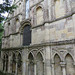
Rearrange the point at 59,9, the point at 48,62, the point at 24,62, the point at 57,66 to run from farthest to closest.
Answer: the point at 24,62, the point at 59,9, the point at 48,62, the point at 57,66

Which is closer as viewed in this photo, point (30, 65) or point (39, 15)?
point (30, 65)

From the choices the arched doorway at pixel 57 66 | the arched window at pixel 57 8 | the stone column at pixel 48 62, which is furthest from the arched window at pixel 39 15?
the arched doorway at pixel 57 66

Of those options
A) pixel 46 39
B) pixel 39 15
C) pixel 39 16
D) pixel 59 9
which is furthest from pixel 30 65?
pixel 59 9

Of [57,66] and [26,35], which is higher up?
[26,35]

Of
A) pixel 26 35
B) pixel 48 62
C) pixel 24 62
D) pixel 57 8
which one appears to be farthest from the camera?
pixel 26 35

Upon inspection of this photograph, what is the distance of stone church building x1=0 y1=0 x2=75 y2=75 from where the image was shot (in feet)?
21.1

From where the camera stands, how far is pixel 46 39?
7.81 metres

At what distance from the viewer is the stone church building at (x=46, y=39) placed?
6.45 meters

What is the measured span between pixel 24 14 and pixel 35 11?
2.32 m

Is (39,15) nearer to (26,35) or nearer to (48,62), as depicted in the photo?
(26,35)

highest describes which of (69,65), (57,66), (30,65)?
(69,65)

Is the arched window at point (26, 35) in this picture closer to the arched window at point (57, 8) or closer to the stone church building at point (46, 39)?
the stone church building at point (46, 39)

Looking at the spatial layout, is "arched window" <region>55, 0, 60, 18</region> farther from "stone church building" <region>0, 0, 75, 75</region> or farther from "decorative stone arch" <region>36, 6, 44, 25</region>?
"decorative stone arch" <region>36, 6, 44, 25</region>

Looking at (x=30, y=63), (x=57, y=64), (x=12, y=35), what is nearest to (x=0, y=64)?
(x=12, y=35)
